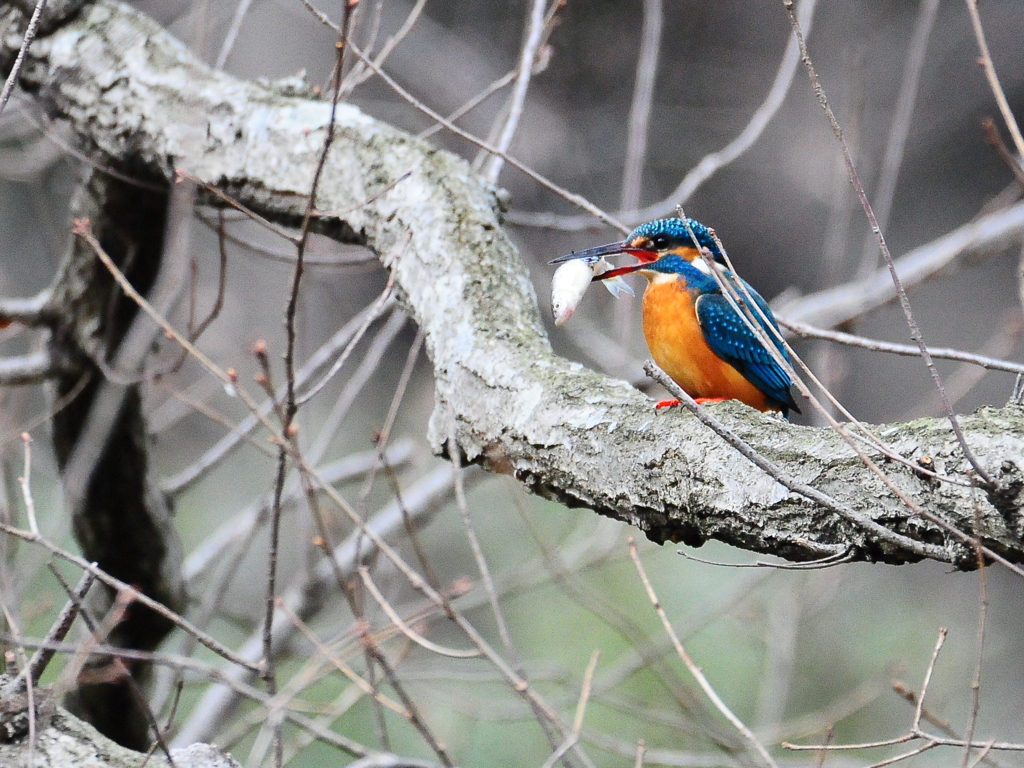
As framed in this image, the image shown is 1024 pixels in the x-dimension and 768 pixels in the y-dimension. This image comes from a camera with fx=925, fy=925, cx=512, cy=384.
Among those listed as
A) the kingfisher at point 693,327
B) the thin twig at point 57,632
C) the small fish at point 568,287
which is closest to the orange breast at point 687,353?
the kingfisher at point 693,327

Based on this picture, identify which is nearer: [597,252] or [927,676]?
[927,676]

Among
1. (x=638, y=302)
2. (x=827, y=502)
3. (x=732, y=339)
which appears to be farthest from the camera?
(x=638, y=302)

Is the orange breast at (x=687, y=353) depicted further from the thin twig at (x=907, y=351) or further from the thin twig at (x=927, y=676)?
the thin twig at (x=927, y=676)

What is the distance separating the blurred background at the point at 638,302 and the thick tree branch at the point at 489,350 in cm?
252

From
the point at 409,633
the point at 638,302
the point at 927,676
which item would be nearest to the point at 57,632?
the point at 409,633

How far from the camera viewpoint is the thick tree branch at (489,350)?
4.25 ft

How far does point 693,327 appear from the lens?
2.99 m

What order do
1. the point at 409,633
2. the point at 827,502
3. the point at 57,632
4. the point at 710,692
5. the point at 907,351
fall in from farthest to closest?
1. the point at 907,351
2. the point at 409,633
3. the point at 710,692
4. the point at 57,632
5. the point at 827,502

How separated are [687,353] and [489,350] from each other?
127 centimetres

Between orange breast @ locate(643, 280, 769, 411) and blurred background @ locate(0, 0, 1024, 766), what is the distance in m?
2.26

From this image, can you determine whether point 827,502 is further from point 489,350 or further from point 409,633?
point 409,633

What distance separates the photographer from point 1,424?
160 inches

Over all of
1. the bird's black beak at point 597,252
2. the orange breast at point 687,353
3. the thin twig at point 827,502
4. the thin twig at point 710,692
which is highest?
the bird's black beak at point 597,252

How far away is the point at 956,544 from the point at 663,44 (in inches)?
333
